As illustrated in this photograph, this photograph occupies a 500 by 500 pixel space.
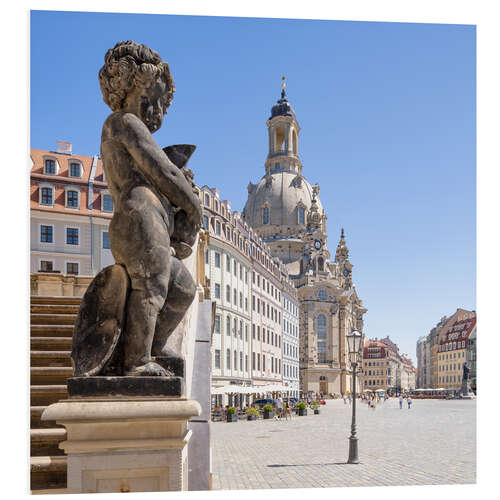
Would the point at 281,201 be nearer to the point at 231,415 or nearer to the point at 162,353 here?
the point at 231,415

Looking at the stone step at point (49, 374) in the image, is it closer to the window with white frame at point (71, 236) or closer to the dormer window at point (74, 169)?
the window with white frame at point (71, 236)

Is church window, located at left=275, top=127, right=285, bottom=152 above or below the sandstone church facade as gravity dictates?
above

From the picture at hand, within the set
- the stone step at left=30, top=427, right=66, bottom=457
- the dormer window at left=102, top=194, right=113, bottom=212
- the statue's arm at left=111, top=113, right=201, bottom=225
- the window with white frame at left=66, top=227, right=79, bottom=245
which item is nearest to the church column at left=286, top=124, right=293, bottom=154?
the dormer window at left=102, top=194, right=113, bottom=212

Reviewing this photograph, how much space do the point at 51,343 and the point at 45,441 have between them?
6.17ft

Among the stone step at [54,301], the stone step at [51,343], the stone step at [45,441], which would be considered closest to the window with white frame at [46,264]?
the stone step at [54,301]

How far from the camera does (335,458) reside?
52.1 ft

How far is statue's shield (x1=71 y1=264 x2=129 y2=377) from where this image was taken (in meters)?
2.88

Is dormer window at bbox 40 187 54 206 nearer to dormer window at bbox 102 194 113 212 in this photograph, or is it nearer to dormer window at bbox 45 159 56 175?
dormer window at bbox 45 159 56 175

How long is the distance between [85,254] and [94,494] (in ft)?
104

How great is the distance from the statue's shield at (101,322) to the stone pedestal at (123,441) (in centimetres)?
20

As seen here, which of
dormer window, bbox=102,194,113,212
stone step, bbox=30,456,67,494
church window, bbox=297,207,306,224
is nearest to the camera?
stone step, bbox=30,456,67,494

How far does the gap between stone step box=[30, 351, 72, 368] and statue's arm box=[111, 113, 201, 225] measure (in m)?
3.17

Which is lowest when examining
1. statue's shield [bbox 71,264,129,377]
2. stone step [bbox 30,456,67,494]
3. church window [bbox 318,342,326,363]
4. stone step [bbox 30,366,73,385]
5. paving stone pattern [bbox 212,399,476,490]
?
church window [bbox 318,342,326,363]

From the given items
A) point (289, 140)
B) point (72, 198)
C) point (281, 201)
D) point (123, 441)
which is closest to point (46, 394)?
point (123, 441)
